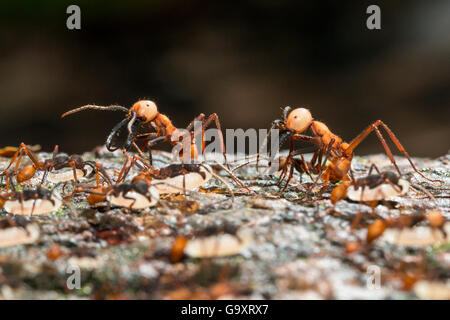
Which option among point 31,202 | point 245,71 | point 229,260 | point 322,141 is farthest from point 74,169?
point 245,71

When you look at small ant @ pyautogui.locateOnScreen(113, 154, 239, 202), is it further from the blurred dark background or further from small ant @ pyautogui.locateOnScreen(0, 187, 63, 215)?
the blurred dark background

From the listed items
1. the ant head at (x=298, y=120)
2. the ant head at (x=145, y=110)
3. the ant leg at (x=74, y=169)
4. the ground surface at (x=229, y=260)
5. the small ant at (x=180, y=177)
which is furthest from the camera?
the ant head at (x=145, y=110)

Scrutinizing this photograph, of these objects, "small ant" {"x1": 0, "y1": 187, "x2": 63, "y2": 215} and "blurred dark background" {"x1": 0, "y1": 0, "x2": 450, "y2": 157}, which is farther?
"blurred dark background" {"x1": 0, "y1": 0, "x2": 450, "y2": 157}

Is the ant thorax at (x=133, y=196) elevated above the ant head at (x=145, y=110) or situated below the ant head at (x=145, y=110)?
below

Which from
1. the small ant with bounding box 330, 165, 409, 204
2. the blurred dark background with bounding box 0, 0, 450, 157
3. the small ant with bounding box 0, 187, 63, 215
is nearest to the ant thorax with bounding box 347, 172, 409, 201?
the small ant with bounding box 330, 165, 409, 204

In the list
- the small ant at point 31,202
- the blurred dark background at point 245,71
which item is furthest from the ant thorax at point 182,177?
the blurred dark background at point 245,71

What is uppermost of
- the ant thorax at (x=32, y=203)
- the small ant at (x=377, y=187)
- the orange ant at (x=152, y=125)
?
the orange ant at (x=152, y=125)

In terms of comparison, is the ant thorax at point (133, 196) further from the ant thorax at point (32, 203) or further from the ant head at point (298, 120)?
the ant head at point (298, 120)

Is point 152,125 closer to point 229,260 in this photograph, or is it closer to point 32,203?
point 32,203
